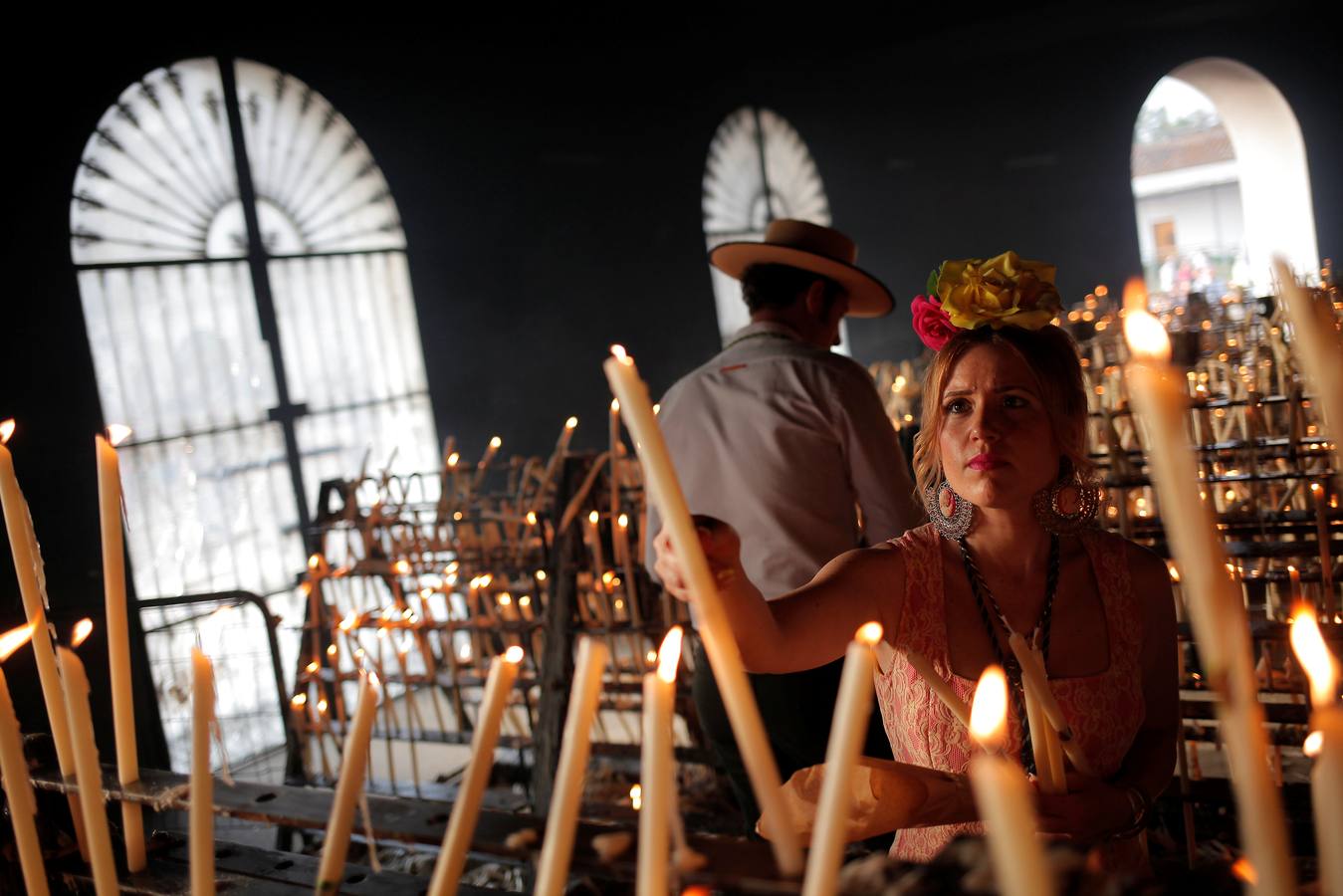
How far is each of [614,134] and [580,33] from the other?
68cm

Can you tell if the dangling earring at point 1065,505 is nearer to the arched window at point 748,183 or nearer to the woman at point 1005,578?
the woman at point 1005,578

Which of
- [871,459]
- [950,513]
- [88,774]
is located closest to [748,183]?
[871,459]

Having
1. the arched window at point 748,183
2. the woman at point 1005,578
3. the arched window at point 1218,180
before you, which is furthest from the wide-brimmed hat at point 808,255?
the arched window at point 1218,180

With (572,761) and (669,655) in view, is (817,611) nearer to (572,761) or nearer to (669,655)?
(669,655)

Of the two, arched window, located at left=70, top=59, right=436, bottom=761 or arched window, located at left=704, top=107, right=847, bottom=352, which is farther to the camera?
arched window, located at left=704, top=107, right=847, bottom=352

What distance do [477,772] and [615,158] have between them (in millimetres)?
7660

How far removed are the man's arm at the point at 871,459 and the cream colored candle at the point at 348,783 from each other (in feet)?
5.37

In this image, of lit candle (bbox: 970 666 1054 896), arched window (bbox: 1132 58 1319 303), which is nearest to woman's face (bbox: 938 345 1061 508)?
lit candle (bbox: 970 666 1054 896)

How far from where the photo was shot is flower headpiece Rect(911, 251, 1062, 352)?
139 cm

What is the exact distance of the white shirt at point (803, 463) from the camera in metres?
2.19

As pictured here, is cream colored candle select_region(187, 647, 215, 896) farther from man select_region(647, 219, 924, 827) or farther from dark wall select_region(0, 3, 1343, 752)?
dark wall select_region(0, 3, 1343, 752)

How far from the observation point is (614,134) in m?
7.93

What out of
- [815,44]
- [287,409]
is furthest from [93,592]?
[815,44]

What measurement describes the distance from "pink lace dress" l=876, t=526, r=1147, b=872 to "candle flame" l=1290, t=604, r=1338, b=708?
0.78 meters
